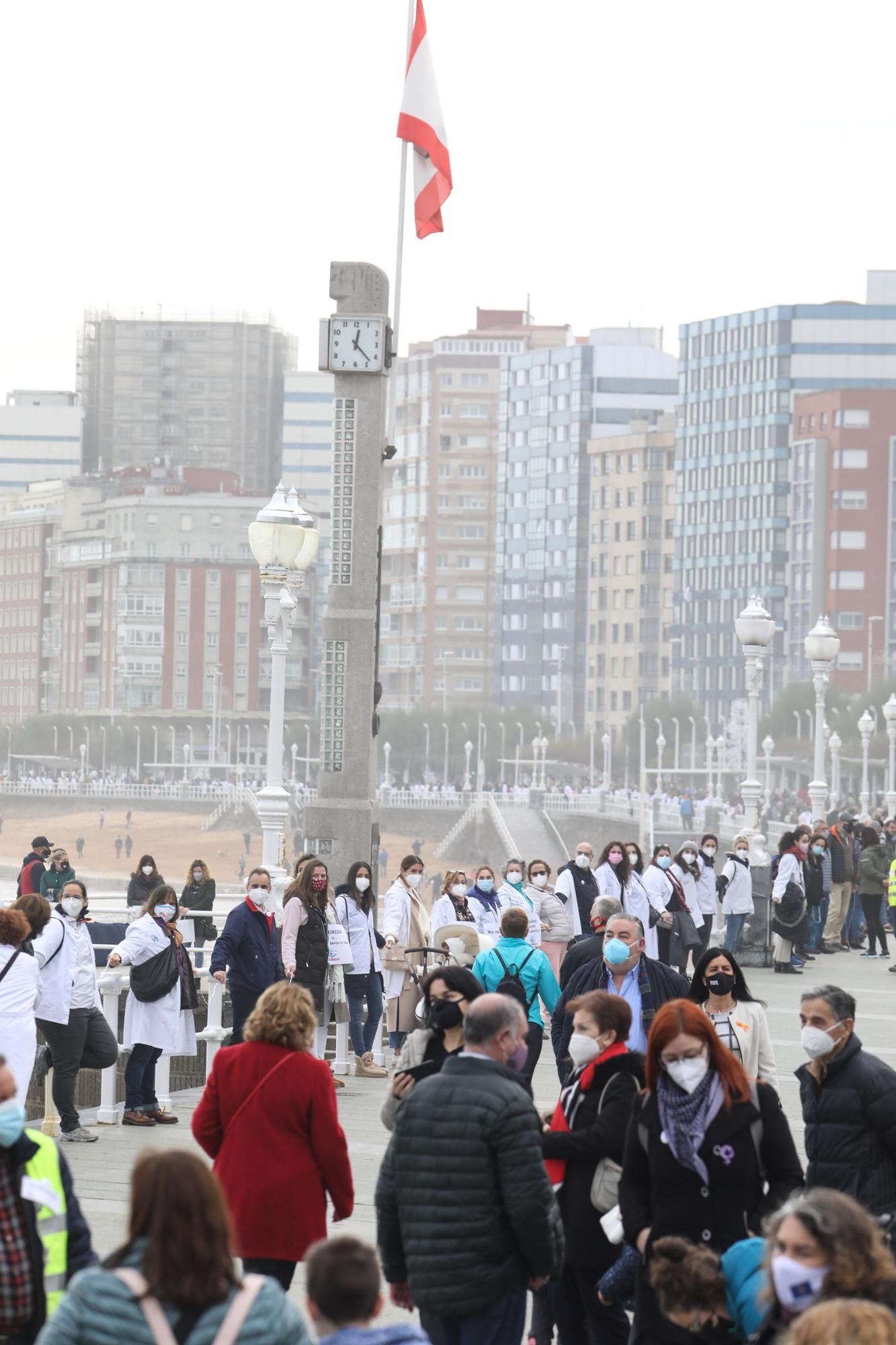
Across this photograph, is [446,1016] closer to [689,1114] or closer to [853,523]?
[689,1114]

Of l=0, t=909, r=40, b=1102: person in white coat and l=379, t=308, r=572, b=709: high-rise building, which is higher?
l=379, t=308, r=572, b=709: high-rise building

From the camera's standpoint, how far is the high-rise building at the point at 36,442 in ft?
568

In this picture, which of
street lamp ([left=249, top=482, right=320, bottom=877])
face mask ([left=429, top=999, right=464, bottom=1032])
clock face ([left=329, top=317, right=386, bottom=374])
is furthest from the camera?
clock face ([left=329, top=317, right=386, bottom=374])

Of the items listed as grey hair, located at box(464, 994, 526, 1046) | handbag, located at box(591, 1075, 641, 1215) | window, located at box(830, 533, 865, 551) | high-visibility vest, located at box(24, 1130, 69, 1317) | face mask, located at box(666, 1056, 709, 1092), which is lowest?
handbag, located at box(591, 1075, 641, 1215)

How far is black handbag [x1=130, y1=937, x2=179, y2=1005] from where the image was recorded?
41.1 ft

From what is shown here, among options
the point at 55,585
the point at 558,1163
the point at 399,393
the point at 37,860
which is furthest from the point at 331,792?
the point at 399,393

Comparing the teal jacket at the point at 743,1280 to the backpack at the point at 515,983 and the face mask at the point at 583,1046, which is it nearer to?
the face mask at the point at 583,1046

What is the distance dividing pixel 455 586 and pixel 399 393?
18.3 meters

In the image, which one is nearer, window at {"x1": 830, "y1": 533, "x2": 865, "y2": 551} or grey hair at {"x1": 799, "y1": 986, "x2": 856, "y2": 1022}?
grey hair at {"x1": 799, "y1": 986, "x2": 856, "y2": 1022}

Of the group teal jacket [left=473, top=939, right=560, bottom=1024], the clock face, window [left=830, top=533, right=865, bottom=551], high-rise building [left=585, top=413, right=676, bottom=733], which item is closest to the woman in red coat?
teal jacket [left=473, top=939, right=560, bottom=1024]

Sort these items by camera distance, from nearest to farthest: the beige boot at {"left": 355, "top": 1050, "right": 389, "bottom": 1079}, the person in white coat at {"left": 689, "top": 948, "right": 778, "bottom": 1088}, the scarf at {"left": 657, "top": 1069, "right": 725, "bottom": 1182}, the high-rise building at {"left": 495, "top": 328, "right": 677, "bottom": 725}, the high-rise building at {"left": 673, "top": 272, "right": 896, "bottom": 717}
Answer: the scarf at {"left": 657, "top": 1069, "right": 725, "bottom": 1182} → the person in white coat at {"left": 689, "top": 948, "right": 778, "bottom": 1088} → the beige boot at {"left": 355, "top": 1050, "right": 389, "bottom": 1079} → the high-rise building at {"left": 673, "top": 272, "right": 896, "bottom": 717} → the high-rise building at {"left": 495, "top": 328, "right": 677, "bottom": 725}

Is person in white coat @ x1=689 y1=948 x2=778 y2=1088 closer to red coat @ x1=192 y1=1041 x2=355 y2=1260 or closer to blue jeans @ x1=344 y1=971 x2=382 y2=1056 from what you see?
red coat @ x1=192 y1=1041 x2=355 y2=1260

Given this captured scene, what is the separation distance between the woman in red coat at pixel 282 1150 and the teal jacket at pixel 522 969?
455 cm

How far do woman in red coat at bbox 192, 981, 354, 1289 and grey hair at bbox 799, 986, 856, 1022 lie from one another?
154 centimetres
